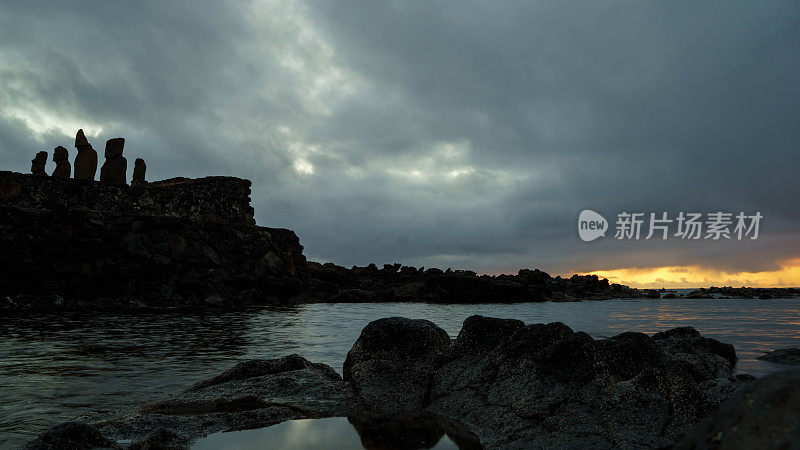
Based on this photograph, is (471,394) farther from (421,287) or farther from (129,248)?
(421,287)

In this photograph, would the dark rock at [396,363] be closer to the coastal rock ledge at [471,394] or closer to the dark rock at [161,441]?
the coastal rock ledge at [471,394]

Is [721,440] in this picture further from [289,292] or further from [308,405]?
[289,292]

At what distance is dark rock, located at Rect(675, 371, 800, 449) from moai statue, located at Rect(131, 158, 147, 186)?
1482 inches

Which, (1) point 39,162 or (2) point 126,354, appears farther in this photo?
(1) point 39,162

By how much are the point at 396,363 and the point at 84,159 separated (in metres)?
31.3

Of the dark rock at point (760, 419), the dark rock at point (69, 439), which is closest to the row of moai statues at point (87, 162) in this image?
the dark rock at point (69, 439)

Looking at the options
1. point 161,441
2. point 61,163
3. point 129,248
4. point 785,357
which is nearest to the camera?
point 161,441

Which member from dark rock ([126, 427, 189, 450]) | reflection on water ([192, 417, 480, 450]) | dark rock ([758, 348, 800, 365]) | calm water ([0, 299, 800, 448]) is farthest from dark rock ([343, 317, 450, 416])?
dark rock ([758, 348, 800, 365])

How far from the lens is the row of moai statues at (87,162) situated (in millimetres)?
28891

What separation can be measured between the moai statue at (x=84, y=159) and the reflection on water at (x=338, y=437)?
31.2 meters

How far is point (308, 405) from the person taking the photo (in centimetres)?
506

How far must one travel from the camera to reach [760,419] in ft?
4.98

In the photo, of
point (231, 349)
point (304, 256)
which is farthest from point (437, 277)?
point (231, 349)

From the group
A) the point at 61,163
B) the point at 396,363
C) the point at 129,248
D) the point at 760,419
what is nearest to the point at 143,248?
Answer: the point at 129,248
